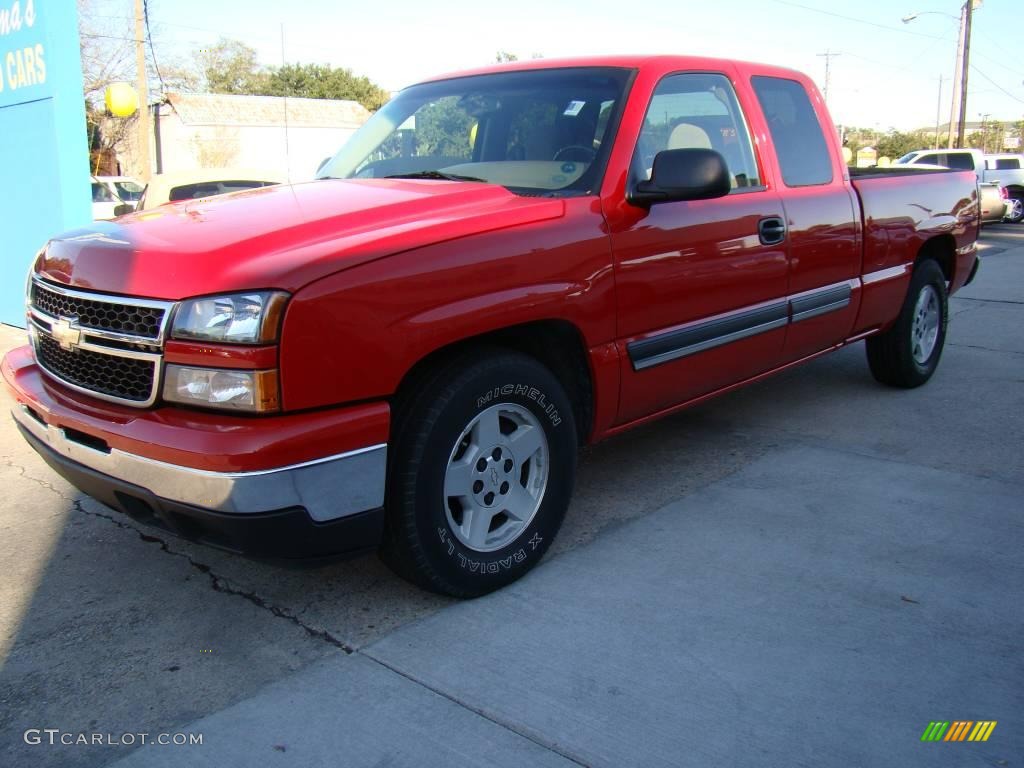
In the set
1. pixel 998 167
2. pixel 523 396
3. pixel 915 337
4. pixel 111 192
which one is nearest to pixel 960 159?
pixel 998 167

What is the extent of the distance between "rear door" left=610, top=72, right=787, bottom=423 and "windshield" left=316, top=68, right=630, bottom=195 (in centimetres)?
21

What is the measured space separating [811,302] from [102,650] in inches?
138

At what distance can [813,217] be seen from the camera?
178 inches

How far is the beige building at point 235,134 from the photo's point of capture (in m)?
42.6

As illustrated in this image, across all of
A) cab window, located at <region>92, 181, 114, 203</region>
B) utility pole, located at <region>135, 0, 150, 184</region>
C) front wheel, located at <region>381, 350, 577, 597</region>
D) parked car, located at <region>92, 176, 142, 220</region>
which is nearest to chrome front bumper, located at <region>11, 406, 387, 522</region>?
front wheel, located at <region>381, 350, 577, 597</region>

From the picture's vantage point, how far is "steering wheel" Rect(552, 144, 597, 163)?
3.59 m

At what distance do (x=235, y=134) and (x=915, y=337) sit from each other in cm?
4282

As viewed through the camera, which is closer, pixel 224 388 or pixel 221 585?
pixel 224 388

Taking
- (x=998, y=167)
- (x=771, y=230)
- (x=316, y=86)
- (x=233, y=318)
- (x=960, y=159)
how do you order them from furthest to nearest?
(x=316, y=86) < (x=998, y=167) < (x=960, y=159) < (x=771, y=230) < (x=233, y=318)

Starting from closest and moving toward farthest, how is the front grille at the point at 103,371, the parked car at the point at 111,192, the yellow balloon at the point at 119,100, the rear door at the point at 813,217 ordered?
1. the front grille at the point at 103,371
2. the rear door at the point at 813,217
3. the yellow balloon at the point at 119,100
4. the parked car at the point at 111,192

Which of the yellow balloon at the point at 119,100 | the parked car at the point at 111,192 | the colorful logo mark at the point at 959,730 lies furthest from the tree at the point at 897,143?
the colorful logo mark at the point at 959,730

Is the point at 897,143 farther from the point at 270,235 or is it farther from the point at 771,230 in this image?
the point at 270,235

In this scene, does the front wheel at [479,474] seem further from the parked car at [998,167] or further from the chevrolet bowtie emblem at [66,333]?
the parked car at [998,167]

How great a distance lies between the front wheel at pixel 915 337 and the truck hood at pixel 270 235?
10.8 feet
